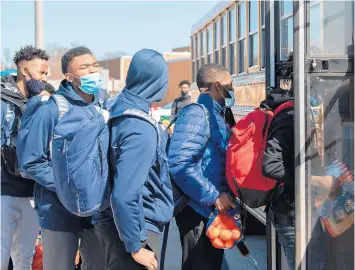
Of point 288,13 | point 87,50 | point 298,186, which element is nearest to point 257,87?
point 288,13

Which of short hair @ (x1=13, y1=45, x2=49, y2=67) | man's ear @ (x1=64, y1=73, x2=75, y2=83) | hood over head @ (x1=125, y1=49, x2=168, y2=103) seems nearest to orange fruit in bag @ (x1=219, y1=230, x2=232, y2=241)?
hood over head @ (x1=125, y1=49, x2=168, y2=103)

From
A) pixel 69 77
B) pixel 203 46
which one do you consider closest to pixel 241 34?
pixel 203 46

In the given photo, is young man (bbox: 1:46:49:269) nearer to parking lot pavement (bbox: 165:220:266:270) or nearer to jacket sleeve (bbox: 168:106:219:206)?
jacket sleeve (bbox: 168:106:219:206)

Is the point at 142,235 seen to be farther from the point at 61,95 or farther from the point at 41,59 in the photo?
the point at 41,59

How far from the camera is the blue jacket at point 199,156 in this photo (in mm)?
3109

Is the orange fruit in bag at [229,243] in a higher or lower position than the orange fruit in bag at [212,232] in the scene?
lower

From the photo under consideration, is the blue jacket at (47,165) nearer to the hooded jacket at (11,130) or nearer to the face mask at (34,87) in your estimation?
the hooded jacket at (11,130)

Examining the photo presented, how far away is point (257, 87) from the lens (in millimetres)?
5578

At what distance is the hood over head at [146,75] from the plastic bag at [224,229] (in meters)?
0.89

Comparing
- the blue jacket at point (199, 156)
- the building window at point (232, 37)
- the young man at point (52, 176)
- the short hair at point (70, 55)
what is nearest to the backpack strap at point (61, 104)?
the young man at point (52, 176)

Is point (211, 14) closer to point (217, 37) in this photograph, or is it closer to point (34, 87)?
point (217, 37)

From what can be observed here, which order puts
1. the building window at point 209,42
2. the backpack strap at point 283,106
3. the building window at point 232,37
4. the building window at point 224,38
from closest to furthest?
1. the backpack strap at point 283,106
2. the building window at point 232,37
3. the building window at point 224,38
4. the building window at point 209,42

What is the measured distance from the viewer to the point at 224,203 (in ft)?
10.3

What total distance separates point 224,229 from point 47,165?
1078mm
